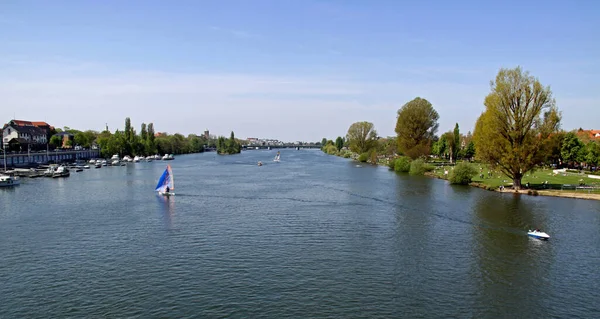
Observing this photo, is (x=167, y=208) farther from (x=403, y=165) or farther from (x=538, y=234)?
(x=403, y=165)

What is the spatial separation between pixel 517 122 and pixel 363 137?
119682 millimetres

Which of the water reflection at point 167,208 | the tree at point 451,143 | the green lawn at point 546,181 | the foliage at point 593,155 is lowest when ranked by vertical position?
the water reflection at point 167,208

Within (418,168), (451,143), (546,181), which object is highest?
(451,143)

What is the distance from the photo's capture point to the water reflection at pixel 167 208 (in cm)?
4688

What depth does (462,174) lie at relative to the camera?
3184 inches

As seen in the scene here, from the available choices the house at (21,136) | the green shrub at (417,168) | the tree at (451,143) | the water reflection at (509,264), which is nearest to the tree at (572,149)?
the green shrub at (417,168)

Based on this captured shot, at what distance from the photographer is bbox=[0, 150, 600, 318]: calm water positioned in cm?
2530

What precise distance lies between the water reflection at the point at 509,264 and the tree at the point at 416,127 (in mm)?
66939

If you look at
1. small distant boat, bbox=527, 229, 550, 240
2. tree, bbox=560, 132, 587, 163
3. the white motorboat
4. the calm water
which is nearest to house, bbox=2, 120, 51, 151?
the white motorboat

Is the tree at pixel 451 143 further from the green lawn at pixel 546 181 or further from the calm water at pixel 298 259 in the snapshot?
the calm water at pixel 298 259

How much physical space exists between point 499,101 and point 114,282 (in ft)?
203

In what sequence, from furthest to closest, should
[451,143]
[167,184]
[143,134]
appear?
[143,134] < [451,143] < [167,184]

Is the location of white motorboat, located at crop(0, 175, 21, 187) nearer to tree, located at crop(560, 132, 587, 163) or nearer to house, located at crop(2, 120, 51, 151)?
house, located at crop(2, 120, 51, 151)

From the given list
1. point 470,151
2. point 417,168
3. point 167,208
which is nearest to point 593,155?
point 417,168
